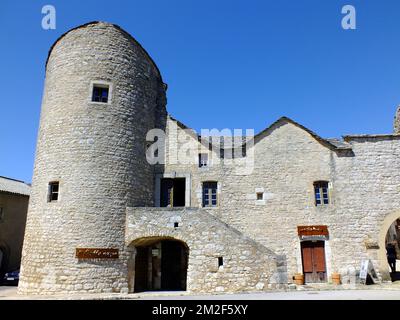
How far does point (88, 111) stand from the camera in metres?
12.2

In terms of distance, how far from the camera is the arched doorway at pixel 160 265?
42.2ft

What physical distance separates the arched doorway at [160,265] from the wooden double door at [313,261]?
203 inches

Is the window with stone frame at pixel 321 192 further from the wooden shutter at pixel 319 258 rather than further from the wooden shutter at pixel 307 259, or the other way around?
the wooden shutter at pixel 307 259

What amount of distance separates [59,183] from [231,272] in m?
7.11

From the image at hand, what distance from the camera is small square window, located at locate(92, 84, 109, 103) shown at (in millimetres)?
12617

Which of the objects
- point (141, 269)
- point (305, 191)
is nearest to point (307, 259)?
point (305, 191)

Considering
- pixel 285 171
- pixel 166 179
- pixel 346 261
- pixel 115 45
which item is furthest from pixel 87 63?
pixel 346 261

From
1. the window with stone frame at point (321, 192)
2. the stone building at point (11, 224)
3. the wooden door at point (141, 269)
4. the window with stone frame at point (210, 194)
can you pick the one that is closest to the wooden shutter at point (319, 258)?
the window with stone frame at point (321, 192)

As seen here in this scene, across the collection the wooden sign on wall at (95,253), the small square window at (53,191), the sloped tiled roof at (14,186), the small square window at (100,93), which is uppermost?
the small square window at (100,93)

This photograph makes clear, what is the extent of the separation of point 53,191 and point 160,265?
5417mm

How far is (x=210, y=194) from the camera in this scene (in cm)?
1433

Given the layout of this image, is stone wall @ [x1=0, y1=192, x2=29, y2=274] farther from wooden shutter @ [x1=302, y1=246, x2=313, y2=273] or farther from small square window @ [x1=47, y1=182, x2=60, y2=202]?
wooden shutter @ [x1=302, y1=246, x2=313, y2=273]
